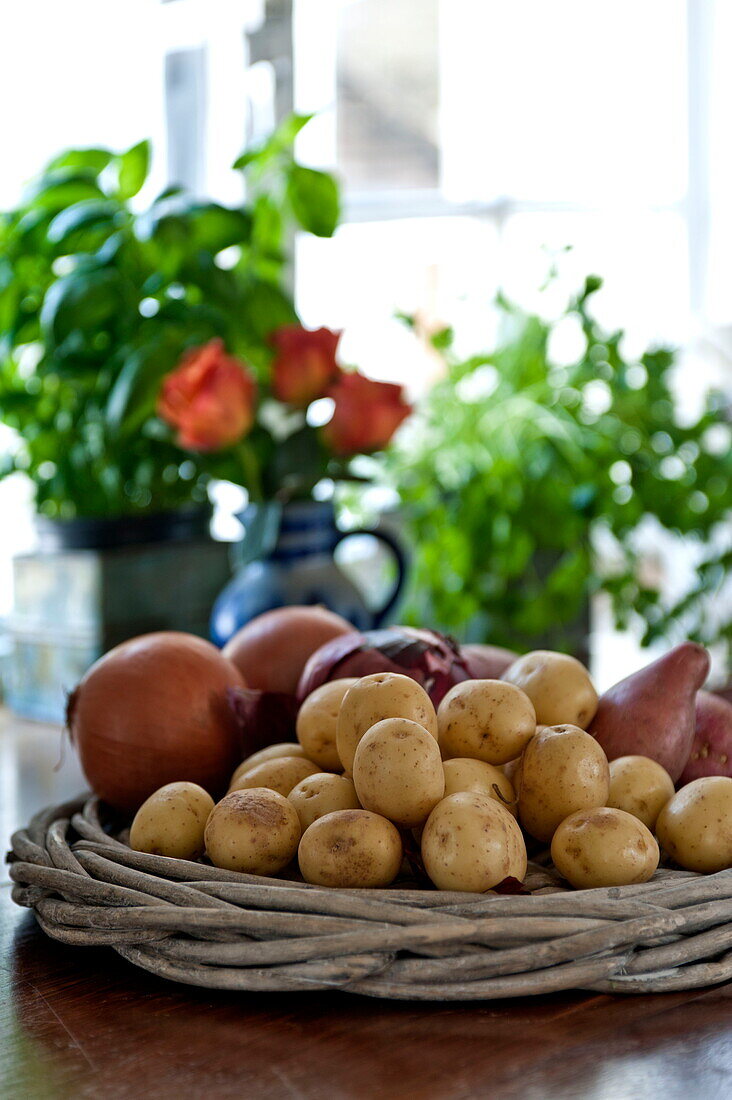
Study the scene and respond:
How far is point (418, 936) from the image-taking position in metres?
0.38

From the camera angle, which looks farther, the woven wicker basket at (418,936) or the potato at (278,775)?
the potato at (278,775)

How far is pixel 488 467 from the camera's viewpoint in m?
1.33

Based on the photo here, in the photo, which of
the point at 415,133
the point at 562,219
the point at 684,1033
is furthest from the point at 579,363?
the point at 562,219

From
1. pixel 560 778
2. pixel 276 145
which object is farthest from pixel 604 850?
pixel 276 145

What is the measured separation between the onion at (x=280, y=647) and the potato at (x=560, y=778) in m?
0.21

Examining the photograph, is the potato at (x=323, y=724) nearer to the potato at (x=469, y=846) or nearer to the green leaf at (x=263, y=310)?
the potato at (x=469, y=846)

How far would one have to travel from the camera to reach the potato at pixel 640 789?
48 cm

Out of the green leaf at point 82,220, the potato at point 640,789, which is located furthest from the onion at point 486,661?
the green leaf at point 82,220

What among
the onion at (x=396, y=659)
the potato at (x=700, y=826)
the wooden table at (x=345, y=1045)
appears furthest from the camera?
the onion at (x=396, y=659)

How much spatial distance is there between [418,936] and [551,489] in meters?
0.95

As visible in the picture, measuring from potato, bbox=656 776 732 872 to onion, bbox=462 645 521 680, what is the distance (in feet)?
0.51

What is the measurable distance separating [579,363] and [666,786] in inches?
37.4

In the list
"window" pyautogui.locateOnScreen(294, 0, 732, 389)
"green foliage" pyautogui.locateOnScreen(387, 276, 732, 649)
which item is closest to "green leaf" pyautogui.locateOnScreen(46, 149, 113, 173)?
"green foliage" pyautogui.locateOnScreen(387, 276, 732, 649)

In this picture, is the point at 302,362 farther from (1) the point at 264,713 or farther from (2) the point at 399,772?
(2) the point at 399,772
